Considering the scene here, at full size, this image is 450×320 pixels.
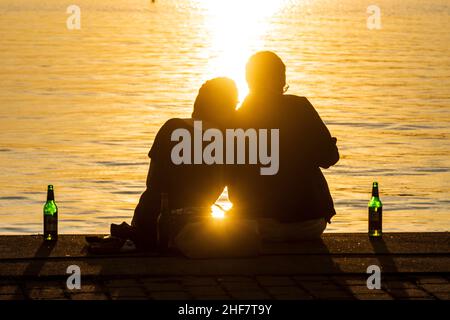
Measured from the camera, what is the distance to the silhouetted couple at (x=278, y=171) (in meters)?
10.4

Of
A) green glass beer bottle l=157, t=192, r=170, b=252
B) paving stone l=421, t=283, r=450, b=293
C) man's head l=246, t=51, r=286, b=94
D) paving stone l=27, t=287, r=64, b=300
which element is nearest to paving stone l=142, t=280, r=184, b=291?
paving stone l=27, t=287, r=64, b=300

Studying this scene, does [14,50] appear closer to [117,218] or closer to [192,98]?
[192,98]

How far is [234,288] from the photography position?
8.78m

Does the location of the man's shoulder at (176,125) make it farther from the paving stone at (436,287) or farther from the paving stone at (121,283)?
the paving stone at (436,287)

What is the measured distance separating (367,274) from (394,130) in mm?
11801

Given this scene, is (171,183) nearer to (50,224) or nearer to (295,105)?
(50,224)

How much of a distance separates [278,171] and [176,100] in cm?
1472

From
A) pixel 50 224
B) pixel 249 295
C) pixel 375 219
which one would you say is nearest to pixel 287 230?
pixel 375 219

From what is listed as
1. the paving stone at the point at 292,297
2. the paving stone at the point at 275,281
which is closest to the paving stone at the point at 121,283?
the paving stone at the point at 275,281

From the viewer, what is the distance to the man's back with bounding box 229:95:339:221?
10531 millimetres

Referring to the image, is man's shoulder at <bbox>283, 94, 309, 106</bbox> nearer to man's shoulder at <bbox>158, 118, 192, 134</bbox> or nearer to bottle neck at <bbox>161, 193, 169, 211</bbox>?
man's shoulder at <bbox>158, 118, 192, 134</bbox>

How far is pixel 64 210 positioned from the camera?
14078 mm

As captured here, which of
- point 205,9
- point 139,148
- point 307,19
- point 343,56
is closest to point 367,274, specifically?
point 139,148

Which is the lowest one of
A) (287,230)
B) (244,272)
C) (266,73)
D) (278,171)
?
(244,272)
